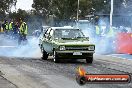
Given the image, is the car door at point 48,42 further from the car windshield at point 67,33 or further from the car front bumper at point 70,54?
the car front bumper at point 70,54

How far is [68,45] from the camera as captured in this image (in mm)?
16734

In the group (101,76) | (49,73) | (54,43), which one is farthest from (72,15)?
(101,76)

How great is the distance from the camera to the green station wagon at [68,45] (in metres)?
16.8

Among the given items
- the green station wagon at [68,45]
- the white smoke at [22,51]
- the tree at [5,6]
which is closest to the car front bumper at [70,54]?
the green station wagon at [68,45]

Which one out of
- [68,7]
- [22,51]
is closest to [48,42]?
[22,51]

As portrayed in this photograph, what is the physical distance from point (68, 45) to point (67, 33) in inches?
48.5

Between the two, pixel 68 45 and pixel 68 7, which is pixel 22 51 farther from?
pixel 68 7

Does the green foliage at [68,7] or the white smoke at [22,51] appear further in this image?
the green foliage at [68,7]

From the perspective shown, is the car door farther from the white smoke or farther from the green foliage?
the green foliage

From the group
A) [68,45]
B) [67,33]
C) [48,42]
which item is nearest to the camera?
[68,45]

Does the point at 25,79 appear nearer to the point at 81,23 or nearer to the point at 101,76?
the point at 101,76

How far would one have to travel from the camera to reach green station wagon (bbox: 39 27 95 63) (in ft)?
55.0

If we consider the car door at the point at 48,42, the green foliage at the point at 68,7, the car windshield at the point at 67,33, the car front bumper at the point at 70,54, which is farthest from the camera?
the green foliage at the point at 68,7

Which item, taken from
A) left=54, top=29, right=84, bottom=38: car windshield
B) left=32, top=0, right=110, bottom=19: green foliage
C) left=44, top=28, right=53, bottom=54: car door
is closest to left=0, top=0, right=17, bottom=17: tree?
left=32, top=0, right=110, bottom=19: green foliage
